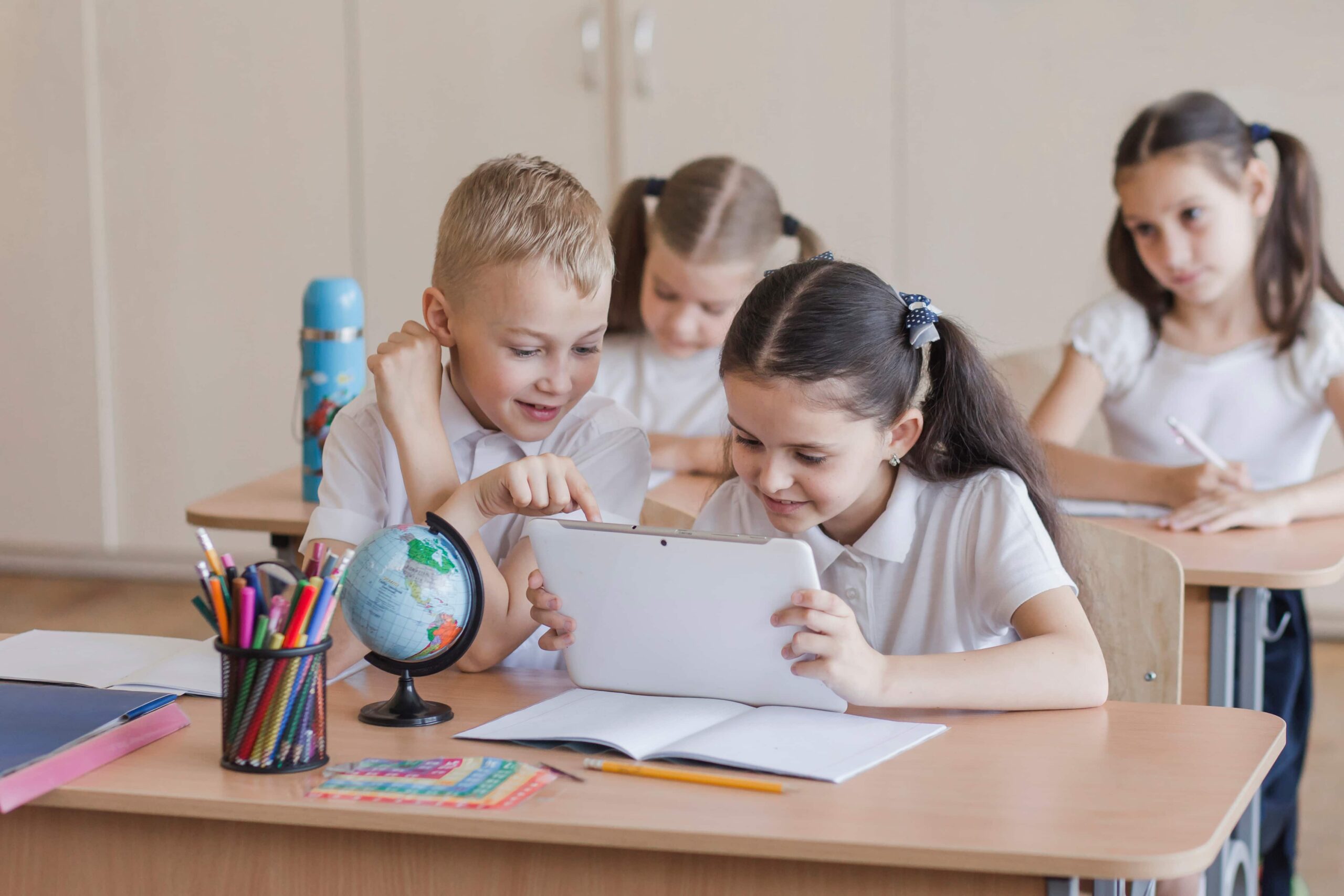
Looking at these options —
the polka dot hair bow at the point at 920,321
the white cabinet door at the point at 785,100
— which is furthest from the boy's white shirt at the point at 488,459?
the white cabinet door at the point at 785,100

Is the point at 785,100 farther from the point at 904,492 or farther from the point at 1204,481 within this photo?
the point at 904,492

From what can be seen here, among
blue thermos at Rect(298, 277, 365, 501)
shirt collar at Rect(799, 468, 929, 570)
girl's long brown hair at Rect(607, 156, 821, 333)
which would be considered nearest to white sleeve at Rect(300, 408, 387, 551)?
shirt collar at Rect(799, 468, 929, 570)

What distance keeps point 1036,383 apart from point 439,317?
153 cm

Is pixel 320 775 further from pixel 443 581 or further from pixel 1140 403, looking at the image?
pixel 1140 403

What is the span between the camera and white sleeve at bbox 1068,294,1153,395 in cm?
259

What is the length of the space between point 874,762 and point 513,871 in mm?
277

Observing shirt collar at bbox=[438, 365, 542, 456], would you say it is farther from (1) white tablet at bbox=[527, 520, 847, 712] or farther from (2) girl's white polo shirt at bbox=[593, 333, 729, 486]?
(2) girl's white polo shirt at bbox=[593, 333, 729, 486]

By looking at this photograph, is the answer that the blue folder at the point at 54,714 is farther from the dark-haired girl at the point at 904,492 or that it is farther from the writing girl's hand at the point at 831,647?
the writing girl's hand at the point at 831,647

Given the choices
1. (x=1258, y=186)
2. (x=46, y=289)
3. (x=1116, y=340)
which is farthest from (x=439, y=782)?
(x=46, y=289)

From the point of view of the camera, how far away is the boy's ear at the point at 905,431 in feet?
4.66

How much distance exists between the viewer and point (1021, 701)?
4.00 ft

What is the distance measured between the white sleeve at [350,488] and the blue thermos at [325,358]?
0.76 m

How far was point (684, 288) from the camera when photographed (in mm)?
2705

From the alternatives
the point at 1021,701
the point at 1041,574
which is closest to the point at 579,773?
the point at 1021,701
